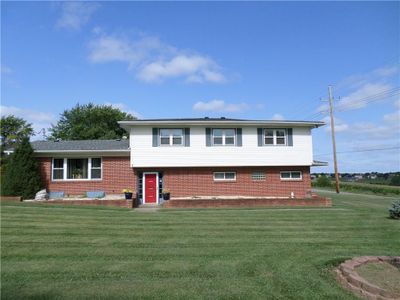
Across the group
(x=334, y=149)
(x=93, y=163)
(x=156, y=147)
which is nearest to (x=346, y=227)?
(x=156, y=147)

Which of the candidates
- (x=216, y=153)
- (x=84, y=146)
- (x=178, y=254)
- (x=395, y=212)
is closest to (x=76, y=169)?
(x=84, y=146)

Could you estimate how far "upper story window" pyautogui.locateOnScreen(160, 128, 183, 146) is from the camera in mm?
23641

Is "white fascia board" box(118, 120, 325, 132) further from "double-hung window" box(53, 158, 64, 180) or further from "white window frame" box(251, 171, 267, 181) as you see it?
"double-hung window" box(53, 158, 64, 180)

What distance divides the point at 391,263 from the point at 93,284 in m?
6.31

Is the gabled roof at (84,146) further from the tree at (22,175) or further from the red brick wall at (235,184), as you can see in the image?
the red brick wall at (235,184)

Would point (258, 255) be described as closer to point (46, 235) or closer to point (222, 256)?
point (222, 256)

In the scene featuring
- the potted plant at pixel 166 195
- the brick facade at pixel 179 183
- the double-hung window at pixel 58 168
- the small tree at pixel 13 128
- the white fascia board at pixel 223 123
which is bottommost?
the potted plant at pixel 166 195

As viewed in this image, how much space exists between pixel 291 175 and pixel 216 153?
5.69m

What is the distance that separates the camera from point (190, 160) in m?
23.6

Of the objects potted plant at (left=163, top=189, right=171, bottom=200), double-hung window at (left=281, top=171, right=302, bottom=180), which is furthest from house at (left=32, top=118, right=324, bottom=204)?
potted plant at (left=163, top=189, right=171, bottom=200)

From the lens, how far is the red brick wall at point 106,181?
23703mm

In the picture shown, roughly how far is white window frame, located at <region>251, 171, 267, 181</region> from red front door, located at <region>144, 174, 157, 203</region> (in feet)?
21.9

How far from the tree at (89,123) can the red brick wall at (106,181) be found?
28690 millimetres

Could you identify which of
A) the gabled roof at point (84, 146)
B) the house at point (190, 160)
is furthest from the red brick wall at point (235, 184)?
the gabled roof at point (84, 146)
